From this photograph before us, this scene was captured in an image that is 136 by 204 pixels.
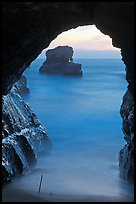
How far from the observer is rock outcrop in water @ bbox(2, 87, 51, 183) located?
14595 mm

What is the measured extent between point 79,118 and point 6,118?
1843cm

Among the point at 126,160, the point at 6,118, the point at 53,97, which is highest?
the point at 53,97

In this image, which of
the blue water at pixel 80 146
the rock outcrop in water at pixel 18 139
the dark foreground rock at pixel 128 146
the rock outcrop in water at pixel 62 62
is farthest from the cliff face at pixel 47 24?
the rock outcrop in water at pixel 62 62

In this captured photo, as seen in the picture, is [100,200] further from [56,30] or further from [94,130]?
[94,130]

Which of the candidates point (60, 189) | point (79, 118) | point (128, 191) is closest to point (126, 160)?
point (128, 191)

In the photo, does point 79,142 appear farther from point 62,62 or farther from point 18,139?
point 62,62

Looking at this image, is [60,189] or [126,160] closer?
[60,189]

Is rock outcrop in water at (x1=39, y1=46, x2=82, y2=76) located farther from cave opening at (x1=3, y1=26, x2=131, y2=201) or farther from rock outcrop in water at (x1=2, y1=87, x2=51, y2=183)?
rock outcrop in water at (x1=2, y1=87, x2=51, y2=183)

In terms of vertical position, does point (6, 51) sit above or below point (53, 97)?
below

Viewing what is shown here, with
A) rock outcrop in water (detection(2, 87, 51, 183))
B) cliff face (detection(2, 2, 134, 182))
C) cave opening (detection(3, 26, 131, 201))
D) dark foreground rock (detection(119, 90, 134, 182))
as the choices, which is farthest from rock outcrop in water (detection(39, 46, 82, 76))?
cliff face (detection(2, 2, 134, 182))

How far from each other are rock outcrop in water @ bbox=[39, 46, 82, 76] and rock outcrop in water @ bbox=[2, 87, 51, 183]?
56.4 meters

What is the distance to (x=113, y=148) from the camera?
21391 millimetres

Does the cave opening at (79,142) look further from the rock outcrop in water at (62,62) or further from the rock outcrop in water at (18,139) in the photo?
the rock outcrop in water at (62,62)

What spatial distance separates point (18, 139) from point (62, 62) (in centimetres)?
6175
